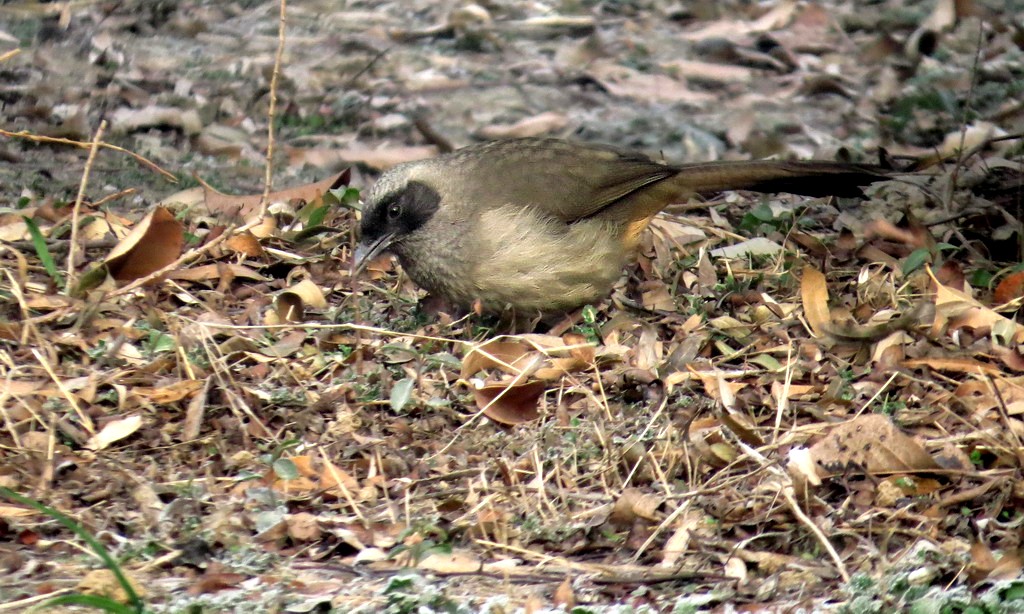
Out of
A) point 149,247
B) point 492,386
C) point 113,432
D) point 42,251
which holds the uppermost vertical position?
point 42,251

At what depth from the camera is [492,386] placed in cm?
455

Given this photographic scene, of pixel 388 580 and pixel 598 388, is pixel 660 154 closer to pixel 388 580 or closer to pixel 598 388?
pixel 598 388

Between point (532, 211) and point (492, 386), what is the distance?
1272mm

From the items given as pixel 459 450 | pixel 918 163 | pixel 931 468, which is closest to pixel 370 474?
pixel 459 450

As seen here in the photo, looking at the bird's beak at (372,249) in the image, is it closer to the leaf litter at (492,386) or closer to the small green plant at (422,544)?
the leaf litter at (492,386)

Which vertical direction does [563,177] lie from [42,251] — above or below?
below

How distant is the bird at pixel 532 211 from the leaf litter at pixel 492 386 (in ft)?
0.63

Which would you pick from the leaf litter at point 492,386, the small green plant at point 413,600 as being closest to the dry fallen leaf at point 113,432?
the leaf litter at point 492,386

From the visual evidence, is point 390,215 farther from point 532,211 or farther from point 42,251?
point 42,251

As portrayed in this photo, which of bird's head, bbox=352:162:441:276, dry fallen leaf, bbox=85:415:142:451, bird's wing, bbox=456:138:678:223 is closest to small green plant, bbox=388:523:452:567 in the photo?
dry fallen leaf, bbox=85:415:142:451

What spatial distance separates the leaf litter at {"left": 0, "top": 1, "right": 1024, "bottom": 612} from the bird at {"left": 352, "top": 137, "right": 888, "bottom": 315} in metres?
0.19

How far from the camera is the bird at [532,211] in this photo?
5473 mm

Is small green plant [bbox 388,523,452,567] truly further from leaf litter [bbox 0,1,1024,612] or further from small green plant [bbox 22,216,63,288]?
small green plant [bbox 22,216,63,288]

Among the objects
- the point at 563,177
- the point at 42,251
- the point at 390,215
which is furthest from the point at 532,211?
the point at 42,251
